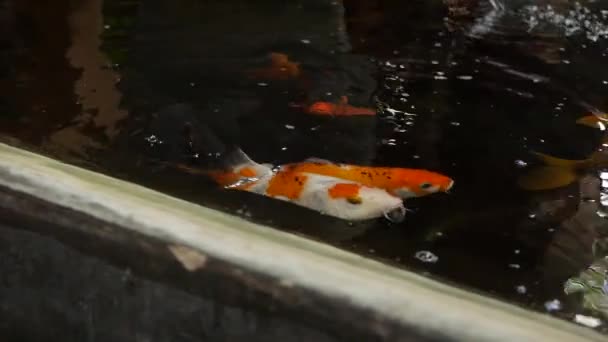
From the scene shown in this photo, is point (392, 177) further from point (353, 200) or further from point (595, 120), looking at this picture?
point (595, 120)

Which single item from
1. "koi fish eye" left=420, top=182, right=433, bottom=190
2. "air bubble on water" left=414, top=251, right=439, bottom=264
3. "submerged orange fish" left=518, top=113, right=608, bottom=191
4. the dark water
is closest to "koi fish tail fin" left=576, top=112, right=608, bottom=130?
the dark water

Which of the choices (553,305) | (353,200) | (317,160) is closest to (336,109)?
(317,160)

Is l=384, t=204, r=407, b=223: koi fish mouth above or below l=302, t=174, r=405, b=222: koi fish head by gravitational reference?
below

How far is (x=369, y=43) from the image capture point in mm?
2449

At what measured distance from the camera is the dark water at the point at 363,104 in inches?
45.2

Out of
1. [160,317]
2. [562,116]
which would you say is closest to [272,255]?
[160,317]

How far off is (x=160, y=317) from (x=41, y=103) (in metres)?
0.92

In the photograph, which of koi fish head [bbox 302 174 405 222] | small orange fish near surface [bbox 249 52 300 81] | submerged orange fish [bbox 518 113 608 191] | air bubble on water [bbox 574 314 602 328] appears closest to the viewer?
air bubble on water [bbox 574 314 602 328]

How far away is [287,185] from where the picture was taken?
49.9 inches

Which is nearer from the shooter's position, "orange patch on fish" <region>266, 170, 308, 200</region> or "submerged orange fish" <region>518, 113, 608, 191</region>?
"orange patch on fish" <region>266, 170, 308, 200</region>

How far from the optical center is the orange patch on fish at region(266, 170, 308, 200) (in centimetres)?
123

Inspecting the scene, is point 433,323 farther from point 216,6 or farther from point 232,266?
point 216,6

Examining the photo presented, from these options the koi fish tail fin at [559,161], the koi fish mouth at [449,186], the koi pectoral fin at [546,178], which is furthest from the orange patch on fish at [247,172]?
the koi fish tail fin at [559,161]

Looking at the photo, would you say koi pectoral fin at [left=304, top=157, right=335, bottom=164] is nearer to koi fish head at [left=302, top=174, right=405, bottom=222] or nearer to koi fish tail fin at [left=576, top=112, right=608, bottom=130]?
koi fish head at [left=302, top=174, right=405, bottom=222]
